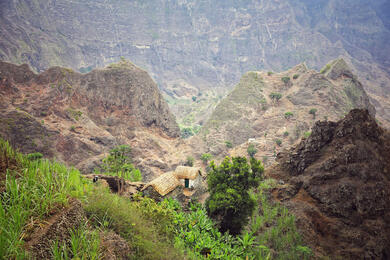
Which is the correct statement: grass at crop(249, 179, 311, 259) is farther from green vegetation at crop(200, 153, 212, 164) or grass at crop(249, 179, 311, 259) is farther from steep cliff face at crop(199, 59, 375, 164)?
steep cliff face at crop(199, 59, 375, 164)

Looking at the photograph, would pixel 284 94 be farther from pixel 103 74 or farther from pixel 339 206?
pixel 339 206

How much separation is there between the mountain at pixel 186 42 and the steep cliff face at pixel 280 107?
42620mm

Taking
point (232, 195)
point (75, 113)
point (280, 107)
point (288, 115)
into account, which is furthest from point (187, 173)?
point (280, 107)

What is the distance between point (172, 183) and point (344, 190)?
39.5 ft

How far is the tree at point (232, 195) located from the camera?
12734 millimetres

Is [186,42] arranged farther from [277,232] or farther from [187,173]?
[277,232]

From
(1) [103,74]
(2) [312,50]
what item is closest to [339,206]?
(1) [103,74]

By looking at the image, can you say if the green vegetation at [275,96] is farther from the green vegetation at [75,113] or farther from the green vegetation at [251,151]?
the green vegetation at [75,113]

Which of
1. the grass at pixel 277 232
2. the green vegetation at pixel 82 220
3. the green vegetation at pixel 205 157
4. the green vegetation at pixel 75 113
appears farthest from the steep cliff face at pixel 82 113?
the green vegetation at pixel 82 220

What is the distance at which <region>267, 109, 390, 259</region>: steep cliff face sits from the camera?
12188mm

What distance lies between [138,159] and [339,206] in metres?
30.1

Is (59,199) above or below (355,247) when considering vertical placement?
above

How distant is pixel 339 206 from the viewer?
13.5 meters

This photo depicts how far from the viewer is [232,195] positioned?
13.0 meters
